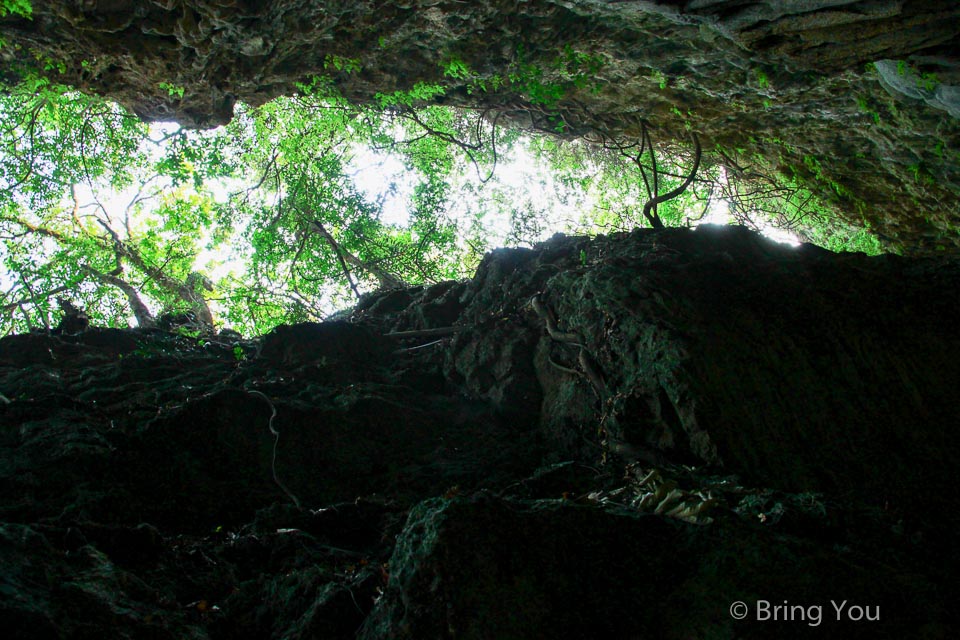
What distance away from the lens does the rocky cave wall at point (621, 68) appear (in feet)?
18.5

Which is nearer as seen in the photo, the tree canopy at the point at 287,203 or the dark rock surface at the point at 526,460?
the dark rock surface at the point at 526,460

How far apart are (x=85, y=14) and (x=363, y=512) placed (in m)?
6.41

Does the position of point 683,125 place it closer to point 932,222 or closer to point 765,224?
point 932,222

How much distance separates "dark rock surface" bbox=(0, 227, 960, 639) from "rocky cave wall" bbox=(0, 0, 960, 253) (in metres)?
2.02

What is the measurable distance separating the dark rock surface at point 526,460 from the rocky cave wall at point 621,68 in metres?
2.02

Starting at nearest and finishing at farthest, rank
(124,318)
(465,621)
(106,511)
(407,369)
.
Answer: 1. (465,621)
2. (106,511)
3. (407,369)
4. (124,318)

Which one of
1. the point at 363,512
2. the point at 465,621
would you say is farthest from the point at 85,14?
the point at 465,621

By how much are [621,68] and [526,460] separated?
19.8 feet

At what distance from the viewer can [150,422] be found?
4.88 meters

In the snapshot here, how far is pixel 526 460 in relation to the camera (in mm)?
5055

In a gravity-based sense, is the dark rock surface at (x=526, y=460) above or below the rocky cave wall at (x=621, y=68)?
below

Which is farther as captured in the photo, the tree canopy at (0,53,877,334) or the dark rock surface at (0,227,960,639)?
the tree canopy at (0,53,877,334)

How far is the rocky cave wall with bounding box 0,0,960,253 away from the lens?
565cm

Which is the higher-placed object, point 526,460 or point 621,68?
point 621,68
